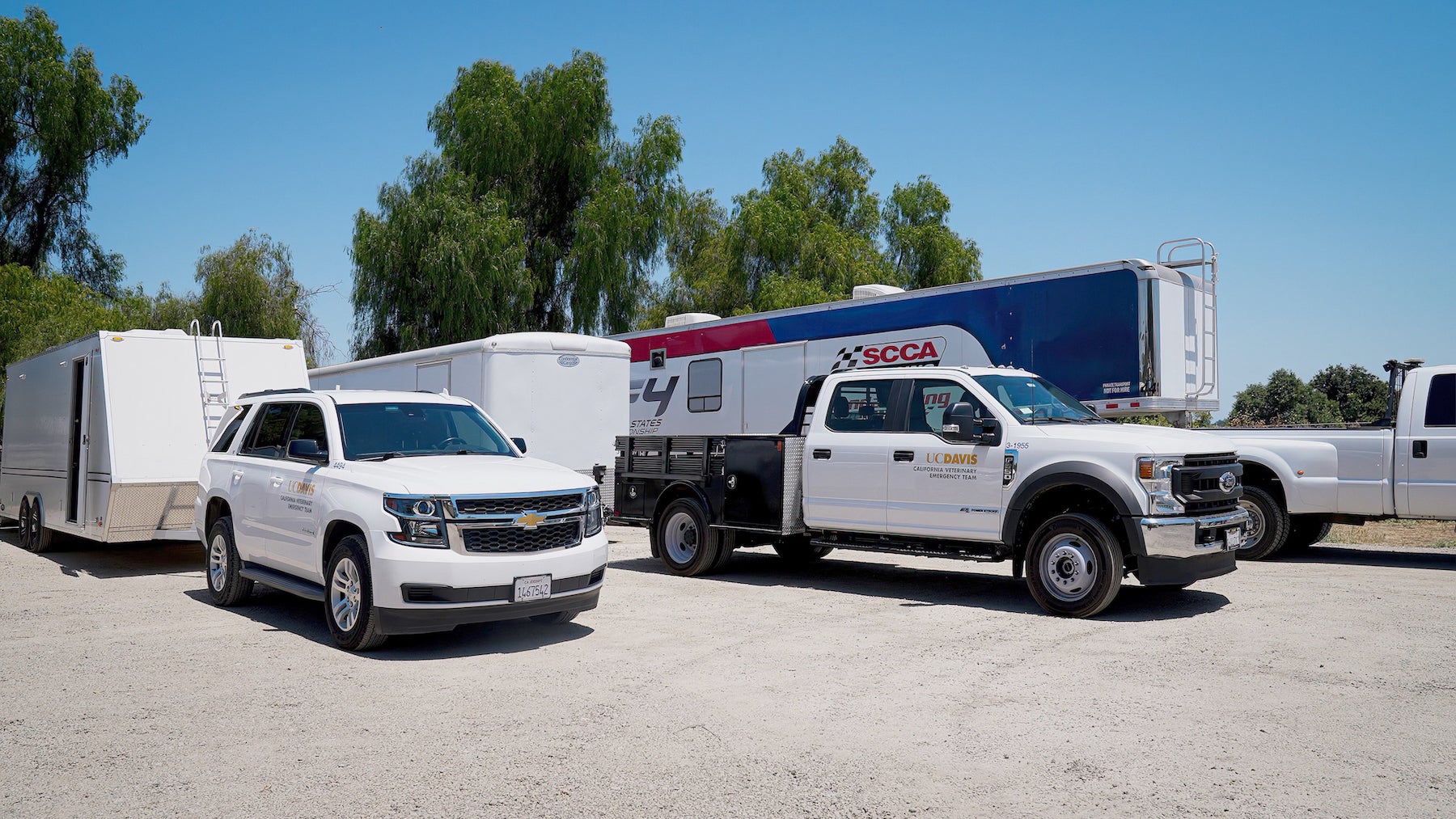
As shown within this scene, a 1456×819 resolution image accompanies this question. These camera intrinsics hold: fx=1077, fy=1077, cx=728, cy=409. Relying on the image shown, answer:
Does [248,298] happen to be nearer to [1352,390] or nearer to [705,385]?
[705,385]

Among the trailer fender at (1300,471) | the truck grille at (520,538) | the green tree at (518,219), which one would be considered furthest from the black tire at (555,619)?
the green tree at (518,219)

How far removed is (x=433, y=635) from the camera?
8.20 metres

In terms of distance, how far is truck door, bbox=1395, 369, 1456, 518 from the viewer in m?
11.7

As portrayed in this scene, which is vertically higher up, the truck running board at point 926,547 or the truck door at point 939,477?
the truck door at point 939,477

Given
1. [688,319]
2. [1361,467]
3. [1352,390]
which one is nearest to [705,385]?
[688,319]

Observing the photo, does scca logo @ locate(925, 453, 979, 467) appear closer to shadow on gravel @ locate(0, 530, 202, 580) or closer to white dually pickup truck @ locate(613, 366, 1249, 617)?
white dually pickup truck @ locate(613, 366, 1249, 617)

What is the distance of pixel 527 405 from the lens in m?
14.8

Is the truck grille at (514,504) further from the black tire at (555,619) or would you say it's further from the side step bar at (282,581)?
the side step bar at (282,581)

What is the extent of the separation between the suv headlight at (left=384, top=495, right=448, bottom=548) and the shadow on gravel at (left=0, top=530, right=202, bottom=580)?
20.2 ft

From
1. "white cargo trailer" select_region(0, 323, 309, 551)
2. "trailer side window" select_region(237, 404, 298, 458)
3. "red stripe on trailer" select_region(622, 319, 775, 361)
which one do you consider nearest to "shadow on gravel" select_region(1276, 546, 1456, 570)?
"red stripe on trailer" select_region(622, 319, 775, 361)

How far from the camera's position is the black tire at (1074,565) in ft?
27.7

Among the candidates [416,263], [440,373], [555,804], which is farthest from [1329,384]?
→ [555,804]

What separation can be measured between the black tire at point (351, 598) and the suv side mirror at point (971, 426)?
4.89 meters

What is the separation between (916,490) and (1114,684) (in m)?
3.45
